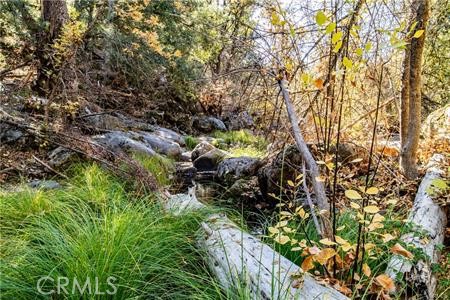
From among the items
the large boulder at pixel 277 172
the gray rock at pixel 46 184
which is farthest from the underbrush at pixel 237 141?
the gray rock at pixel 46 184

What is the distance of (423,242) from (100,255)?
2185mm

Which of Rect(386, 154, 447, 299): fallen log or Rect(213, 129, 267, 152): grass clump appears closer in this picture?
Rect(386, 154, 447, 299): fallen log

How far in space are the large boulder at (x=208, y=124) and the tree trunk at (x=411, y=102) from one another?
31.7ft

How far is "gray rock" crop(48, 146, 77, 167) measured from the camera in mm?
4883

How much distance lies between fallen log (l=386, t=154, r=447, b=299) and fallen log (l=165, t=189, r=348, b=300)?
2.22ft

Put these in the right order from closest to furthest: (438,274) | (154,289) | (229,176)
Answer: (154,289)
(438,274)
(229,176)

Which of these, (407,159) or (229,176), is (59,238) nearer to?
(407,159)

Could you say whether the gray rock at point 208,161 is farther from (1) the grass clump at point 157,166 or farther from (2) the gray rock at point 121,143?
(2) the gray rock at point 121,143

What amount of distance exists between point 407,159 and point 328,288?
125 inches

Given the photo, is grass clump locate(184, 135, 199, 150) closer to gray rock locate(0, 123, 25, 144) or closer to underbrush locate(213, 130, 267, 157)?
underbrush locate(213, 130, 267, 157)

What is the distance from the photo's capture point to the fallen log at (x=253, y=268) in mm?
1793

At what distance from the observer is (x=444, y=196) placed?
3332 mm

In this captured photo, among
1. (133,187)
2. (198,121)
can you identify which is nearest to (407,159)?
(133,187)

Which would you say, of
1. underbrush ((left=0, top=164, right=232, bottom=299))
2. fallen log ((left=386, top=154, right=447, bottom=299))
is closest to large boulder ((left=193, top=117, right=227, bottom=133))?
fallen log ((left=386, top=154, right=447, bottom=299))
